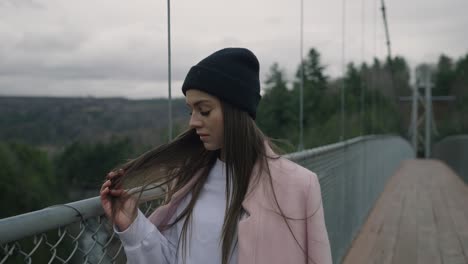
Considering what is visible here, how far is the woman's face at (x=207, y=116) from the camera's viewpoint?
1.54 m

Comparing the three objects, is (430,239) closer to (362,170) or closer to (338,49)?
(362,170)

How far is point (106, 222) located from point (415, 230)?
16.6 feet

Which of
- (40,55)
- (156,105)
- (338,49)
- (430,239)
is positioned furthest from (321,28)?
(40,55)

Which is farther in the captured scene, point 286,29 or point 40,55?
point 286,29

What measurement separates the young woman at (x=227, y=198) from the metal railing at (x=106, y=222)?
0.09 meters

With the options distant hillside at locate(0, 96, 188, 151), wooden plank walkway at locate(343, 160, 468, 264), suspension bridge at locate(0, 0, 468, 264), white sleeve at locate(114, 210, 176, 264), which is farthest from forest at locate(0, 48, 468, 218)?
wooden plank walkway at locate(343, 160, 468, 264)

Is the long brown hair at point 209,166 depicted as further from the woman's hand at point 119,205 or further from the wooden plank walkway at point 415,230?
the wooden plank walkway at point 415,230

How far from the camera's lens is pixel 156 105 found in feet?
8.34

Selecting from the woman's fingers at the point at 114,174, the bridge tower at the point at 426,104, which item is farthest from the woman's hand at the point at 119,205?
the bridge tower at the point at 426,104

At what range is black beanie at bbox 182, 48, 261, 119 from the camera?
1527mm

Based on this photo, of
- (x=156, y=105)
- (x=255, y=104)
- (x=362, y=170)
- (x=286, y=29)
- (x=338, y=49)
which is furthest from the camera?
(x=338, y=49)

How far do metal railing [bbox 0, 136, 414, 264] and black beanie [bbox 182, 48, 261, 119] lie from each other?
38 cm

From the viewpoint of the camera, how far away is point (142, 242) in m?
1.49

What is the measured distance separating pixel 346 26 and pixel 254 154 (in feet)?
24.4
